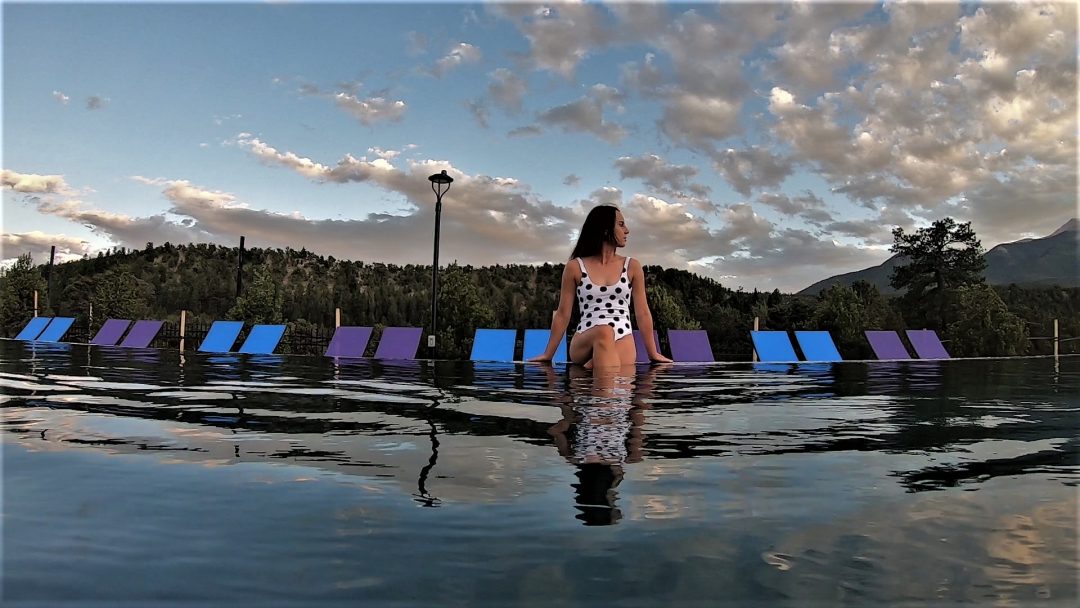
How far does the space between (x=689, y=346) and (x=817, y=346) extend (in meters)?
3.13

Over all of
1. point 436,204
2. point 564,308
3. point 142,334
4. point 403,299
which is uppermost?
point 436,204

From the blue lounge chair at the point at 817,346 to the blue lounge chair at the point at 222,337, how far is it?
46.0 feet

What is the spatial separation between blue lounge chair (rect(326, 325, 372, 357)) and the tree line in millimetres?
5685

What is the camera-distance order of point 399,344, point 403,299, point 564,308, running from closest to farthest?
1. point 564,308
2. point 399,344
3. point 403,299

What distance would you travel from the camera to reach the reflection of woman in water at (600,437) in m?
1.75

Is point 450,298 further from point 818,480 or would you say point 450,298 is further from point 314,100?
point 818,480

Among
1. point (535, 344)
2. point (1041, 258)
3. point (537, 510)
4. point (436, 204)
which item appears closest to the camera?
point (537, 510)

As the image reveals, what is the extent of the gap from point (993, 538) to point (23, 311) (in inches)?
1724

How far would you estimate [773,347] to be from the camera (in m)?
15.1

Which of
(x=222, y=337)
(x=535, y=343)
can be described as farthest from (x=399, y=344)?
(x=222, y=337)

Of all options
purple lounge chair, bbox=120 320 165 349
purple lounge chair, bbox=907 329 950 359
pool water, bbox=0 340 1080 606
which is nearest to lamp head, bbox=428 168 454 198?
purple lounge chair, bbox=120 320 165 349

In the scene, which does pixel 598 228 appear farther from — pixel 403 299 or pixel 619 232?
pixel 403 299

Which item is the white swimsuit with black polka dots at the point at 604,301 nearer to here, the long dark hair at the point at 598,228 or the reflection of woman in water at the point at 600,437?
the long dark hair at the point at 598,228

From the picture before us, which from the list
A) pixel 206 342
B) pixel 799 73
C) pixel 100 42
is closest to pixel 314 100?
pixel 100 42
